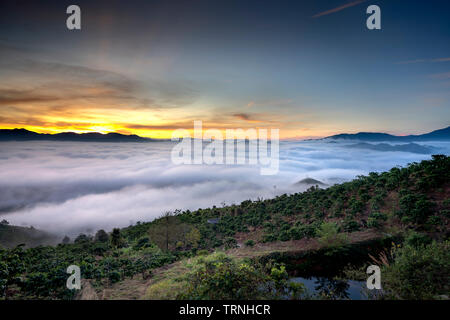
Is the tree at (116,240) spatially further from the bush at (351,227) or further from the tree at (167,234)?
the bush at (351,227)

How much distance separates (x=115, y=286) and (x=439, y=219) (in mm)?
16752

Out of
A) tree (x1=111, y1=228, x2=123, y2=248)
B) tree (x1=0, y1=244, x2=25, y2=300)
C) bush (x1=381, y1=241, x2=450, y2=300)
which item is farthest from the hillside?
tree (x1=111, y1=228, x2=123, y2=248)

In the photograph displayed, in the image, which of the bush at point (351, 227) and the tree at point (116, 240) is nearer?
the bush at point (351, 227)

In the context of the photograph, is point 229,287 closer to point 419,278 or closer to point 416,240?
point 419,278

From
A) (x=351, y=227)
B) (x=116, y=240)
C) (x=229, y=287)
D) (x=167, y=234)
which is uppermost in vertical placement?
(x=229, y=287)

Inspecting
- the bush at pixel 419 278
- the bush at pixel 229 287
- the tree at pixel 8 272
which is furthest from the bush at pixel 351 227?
the tree at pixel 8 272

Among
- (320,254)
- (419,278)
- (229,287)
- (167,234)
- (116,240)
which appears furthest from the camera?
(116,240)

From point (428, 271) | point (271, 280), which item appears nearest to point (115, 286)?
point (271, 280)

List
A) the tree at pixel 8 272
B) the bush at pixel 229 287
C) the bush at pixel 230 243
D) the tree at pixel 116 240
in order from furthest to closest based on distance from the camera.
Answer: the tree at pixel 116 240 → the bush at pixel 230 243 → the tree at pixel 8 272 → the bush at pixel 229 287

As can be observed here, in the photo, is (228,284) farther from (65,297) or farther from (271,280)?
(65,297)

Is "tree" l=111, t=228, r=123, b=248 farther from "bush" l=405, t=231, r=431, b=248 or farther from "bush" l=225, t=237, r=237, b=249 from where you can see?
"bush" l=405, t=231, r=431, b=248

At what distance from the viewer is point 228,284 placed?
225 inches

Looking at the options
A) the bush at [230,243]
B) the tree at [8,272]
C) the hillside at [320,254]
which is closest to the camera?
the hillside at [320,254]

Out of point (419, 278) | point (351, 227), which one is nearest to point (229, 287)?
point (419, 278)
